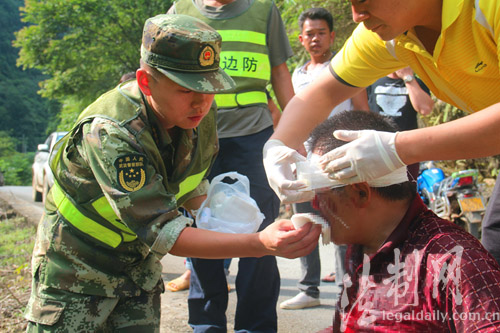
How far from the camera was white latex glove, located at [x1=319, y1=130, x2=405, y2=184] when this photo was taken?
1.81 m

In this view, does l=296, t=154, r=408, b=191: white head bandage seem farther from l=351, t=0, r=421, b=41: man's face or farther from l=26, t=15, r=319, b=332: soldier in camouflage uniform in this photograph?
l=351, t=0, r=421, b=41: man's face

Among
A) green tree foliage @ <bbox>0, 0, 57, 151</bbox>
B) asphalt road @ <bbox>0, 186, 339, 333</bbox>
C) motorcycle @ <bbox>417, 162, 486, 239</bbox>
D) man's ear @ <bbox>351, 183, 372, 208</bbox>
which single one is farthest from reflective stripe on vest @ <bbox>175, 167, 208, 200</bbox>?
green tree foliage @ <bbox>0, 0, 57, 151</bbox>

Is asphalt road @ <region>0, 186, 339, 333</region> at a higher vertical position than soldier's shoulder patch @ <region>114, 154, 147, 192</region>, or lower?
lower

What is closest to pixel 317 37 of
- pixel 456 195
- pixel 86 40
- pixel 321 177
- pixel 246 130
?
pixel 246 130

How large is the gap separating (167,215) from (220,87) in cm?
53

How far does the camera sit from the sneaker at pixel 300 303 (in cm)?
413

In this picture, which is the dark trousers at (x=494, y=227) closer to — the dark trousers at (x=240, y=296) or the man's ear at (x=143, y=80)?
the dark trousers at (x=240, y=296)

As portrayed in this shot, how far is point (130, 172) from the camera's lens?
2.00 metres

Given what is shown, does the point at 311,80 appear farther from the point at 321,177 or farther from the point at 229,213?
the point at 321,177

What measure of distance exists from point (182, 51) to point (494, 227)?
147 cm

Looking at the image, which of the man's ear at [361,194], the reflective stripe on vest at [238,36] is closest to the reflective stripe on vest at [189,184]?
the man's ear at [361,194]

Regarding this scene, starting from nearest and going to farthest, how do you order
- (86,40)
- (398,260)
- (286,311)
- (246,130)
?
(398,260), (246,130), (286,311), (86,40)

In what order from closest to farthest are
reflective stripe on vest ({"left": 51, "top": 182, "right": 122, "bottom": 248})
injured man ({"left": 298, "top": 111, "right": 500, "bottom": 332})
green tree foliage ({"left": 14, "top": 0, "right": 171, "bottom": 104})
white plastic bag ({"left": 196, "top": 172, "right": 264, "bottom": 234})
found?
injured man ({"left": 298, "top": 111, "right": 500, "bottom": 332}), reflective stripe on vest ({"left": 51, "top": 182, "right": 122, "bottom": 248}), white plastic bag ({"left": 196, "top": 172, "right": 264, "bottom": 234}), green tree foliage ({"left": 14, "top": 0, "right": 171, "bottom": 104})

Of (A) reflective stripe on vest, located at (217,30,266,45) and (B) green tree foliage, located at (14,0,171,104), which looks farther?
(B) green tree foliage, located at (14,0,171,104)
